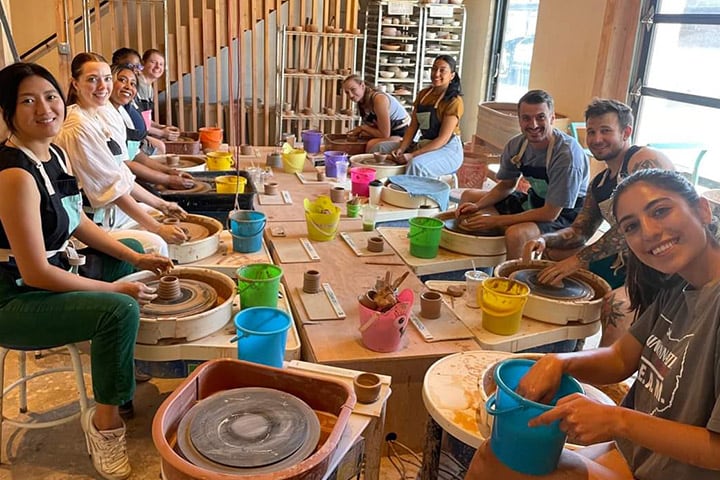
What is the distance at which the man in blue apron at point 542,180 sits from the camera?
9.92 feet

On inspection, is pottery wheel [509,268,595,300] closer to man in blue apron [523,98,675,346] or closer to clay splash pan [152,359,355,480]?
man in blue apron [523,98,675,346]

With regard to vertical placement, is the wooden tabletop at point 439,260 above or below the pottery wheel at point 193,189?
below

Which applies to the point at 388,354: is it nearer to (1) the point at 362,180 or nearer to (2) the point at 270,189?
(1) the point at 362,180

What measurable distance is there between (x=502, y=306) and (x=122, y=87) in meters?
2.68

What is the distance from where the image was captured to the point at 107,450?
2.10 m

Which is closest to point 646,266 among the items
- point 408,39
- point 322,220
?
point 322,220

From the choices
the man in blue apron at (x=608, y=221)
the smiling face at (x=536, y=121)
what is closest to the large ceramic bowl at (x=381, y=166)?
the smiling face at (x=536, y=121)

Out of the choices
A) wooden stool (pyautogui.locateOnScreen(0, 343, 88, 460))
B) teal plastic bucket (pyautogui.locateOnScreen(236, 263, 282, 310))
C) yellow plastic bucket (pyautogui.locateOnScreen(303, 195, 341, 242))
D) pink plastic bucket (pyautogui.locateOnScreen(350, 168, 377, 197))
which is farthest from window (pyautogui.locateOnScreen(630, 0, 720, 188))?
wooden stool (pyautogui.locateOnScreen(0, 343, 88, 460))

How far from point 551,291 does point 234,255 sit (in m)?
1.39

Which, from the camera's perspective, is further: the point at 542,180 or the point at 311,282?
the point at 542,180

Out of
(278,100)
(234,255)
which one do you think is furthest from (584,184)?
(278,100)

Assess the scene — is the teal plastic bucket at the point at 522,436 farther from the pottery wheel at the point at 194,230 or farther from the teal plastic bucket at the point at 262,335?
the pottery wheel at the point at 194,230

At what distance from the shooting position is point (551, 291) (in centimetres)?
242

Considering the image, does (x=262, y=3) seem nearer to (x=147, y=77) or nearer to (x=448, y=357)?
(x=147, y=77)
